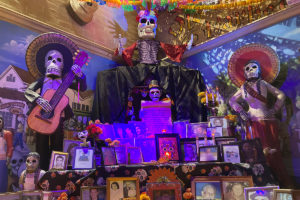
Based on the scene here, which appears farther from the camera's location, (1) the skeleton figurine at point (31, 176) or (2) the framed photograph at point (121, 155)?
(2) the framed photograph at point (121, 155)

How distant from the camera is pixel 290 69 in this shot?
4160 mm

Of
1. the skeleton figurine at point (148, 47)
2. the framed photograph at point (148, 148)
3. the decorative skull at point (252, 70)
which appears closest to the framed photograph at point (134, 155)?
the framed photograph at point (148, 148)

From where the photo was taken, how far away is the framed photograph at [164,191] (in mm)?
2629

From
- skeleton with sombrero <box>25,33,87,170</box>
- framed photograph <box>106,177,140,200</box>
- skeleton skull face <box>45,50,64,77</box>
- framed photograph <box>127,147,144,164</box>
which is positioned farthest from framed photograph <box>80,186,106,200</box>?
skeleton skull face <box>45,50,64,77</box>

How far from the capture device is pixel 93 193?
268cm

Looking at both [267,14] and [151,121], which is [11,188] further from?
[267,14]

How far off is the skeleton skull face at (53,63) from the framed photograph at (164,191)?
246cm

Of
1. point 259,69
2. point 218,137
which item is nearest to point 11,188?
point 218,137

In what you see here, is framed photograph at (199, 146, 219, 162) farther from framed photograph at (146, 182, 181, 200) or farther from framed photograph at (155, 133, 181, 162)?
framed photograph at (146, 182, 181, 200)

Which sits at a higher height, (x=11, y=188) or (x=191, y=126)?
(x=191, y=126)

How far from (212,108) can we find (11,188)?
10.7ft

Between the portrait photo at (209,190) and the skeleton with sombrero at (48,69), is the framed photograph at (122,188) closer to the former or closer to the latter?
the portrait photo at (209,190)

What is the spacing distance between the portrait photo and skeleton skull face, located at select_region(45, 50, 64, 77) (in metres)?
2.80

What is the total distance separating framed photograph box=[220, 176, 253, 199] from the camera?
2.58m
